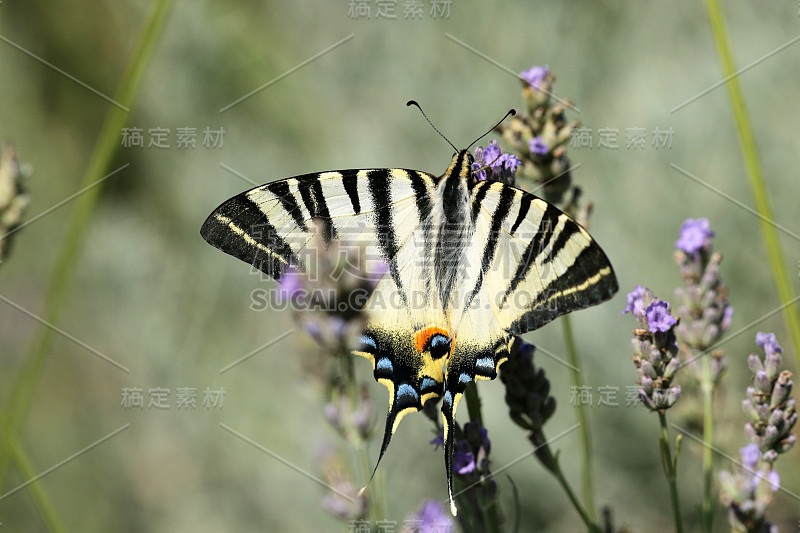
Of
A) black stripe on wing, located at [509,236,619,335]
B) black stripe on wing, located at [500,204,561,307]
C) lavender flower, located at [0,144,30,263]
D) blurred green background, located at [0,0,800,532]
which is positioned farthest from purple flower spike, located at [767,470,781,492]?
lavender flower, located at [0,144,30,263]

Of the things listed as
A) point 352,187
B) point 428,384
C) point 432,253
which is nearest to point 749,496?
point 428,384

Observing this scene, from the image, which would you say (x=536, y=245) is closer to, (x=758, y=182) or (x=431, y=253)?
(x=431, y=253)

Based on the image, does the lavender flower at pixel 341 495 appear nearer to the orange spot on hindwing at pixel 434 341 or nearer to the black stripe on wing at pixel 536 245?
the orange spot on hindwing at pixel 434 341

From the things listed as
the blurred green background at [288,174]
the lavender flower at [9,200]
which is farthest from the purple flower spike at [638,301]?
the blurred green background at [288,174]

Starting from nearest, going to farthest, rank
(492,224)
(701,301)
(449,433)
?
(449,433)
(492,224)
(701,301)

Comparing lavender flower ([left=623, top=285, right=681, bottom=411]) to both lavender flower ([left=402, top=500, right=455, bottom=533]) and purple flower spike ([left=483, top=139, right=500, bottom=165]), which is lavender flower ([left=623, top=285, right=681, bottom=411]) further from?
lavender flower ([left=402, top=500, right=455, bottom=533])
